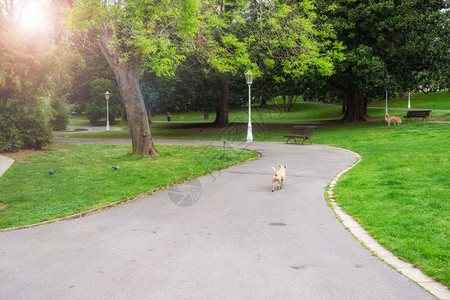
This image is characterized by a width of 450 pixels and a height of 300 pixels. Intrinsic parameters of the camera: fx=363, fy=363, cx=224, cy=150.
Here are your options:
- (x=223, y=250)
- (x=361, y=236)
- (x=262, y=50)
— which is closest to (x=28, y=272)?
(x=223, y=250)

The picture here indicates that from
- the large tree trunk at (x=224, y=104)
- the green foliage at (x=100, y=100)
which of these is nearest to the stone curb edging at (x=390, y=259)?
the large tree trunk at (x=224, y=104)

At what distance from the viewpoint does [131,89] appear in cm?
1577

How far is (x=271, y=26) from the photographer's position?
901 inches

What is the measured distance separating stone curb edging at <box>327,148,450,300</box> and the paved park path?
0.11 meters

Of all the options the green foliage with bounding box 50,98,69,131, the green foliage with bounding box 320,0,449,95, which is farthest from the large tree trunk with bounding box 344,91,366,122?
the green foliage with bounding box 50,98,69,131

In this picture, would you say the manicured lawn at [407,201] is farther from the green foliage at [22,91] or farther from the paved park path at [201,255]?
the green foliage at [22,91]

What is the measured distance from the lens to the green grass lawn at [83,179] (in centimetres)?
809

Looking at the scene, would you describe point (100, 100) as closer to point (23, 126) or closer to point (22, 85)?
point (23, 126)

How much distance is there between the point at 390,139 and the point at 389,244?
Answer: 1508 centimetres

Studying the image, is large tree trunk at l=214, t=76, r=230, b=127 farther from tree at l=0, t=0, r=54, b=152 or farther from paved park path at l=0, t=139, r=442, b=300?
paved park path at l=0, t=139, r=442, b=300

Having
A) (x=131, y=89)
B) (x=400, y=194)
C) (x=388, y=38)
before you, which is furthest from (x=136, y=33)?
(x=388, y=38)

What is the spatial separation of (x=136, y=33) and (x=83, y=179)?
644 centimetres

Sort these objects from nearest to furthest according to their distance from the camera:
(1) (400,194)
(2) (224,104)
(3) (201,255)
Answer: (3) (201,255), (1) (400,194), (2) (224,104)

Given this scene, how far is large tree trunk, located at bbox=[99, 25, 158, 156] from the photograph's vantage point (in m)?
15.7
